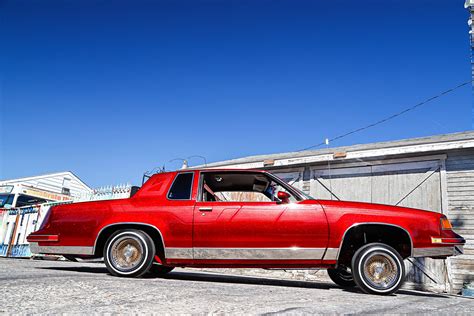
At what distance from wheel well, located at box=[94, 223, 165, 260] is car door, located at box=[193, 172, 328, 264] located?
0.54 m

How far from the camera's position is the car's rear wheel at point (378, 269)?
4.37 metres

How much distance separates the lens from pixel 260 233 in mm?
4641

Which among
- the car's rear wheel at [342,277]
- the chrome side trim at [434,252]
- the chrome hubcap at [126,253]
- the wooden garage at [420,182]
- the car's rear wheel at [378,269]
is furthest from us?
the wooden garage at [420,182]

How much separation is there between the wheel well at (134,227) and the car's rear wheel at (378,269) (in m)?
2.49

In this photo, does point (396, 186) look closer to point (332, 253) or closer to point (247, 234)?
point (332, 253)

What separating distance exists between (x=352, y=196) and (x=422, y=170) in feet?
6.89

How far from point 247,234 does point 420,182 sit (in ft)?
24.8

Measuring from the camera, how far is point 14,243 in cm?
1259

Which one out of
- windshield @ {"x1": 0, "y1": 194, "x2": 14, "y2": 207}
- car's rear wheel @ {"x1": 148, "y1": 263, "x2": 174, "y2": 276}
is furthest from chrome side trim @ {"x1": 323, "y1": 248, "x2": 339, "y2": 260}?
windshield @ {"x1": 0, "y1": 194, "x2": 14, "y2": 207}

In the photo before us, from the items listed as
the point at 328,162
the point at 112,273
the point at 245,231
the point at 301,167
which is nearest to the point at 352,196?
the point at 328,162

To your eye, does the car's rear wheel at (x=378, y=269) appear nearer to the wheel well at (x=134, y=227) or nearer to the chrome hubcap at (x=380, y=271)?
the chrome hubcap at (x=380, y=271)

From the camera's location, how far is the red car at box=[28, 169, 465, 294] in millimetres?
4578

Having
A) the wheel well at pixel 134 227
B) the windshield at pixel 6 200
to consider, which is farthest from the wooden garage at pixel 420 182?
the windshield at pixel 6 200

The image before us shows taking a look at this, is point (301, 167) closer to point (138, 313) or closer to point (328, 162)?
point (328, 162)
